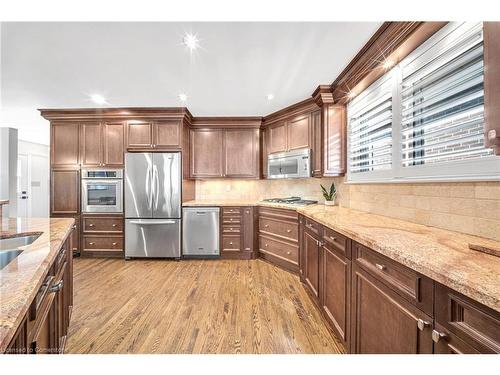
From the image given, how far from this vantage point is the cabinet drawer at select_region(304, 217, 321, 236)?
2.11m

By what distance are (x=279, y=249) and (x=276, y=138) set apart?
1824mm

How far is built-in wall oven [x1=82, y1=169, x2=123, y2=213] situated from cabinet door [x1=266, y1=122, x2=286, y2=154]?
2.50 m

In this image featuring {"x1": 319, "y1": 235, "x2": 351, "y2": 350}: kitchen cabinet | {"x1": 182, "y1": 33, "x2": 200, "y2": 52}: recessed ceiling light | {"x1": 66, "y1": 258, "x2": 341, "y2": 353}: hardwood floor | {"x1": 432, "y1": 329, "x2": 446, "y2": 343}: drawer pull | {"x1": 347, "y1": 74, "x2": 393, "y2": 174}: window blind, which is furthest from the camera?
{"x1": 347, "y1": 74, "x2": 393, "y2": 174}: window blind

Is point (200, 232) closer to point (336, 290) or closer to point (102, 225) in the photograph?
point (102, 225)

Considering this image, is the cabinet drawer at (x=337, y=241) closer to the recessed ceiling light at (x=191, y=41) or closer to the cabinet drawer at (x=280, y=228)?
the cabinet drawer at (x=280, y=228)

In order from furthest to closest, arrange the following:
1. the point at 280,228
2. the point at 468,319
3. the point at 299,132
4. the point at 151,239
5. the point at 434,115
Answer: the point at 151,239 → the point at 299,132 → the point at 280,228 → the point at 434,115 → the point at 468,319

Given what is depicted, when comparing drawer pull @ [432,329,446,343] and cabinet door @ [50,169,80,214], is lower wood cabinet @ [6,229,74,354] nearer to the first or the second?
drawer pull @ [432,329,446,343]

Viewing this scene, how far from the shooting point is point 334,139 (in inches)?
112

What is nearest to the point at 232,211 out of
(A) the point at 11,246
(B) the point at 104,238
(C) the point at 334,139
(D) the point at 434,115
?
(C) the point at 334,139

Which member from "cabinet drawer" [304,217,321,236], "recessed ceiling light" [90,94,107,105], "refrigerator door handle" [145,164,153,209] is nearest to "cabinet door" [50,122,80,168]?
"recessed ceiling light" [90,94,107,105]

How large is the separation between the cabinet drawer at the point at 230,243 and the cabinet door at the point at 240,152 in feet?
3.59

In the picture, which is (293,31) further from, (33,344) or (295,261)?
(295,261)
